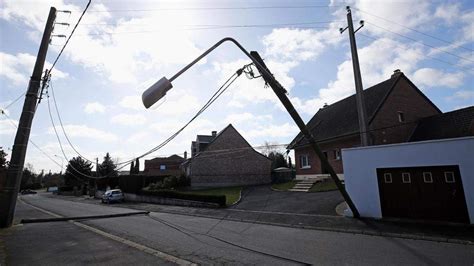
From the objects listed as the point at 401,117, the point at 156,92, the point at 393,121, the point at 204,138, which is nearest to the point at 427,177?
the point at 156,92

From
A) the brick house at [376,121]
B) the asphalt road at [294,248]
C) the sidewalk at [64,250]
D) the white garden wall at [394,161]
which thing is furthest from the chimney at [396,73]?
the sidewalk at [64,250]

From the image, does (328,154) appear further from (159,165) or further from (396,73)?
(159,165)

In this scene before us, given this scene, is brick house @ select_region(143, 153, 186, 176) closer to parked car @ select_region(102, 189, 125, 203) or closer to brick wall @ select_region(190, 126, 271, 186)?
brick wall @ select_region(190, 126, 271, 186)

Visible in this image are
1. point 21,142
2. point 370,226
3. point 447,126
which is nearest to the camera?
point 370,226

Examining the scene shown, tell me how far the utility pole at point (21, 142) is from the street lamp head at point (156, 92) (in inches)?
409

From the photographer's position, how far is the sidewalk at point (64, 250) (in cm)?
657

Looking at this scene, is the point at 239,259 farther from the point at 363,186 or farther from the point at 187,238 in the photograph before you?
the point at 363,186

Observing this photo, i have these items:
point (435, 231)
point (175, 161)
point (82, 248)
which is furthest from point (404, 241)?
point (175, 161)

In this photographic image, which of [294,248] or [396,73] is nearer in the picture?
[294,248]

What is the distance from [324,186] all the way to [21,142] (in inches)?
697

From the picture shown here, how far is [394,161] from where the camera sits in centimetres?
1134

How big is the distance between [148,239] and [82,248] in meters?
1.97

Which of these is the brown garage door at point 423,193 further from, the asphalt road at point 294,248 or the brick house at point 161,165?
the brick house at point 161,165

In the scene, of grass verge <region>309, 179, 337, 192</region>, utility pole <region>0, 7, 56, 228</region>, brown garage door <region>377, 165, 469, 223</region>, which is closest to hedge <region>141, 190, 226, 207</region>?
grass verge <region>309, 179, 337, 192</region>
